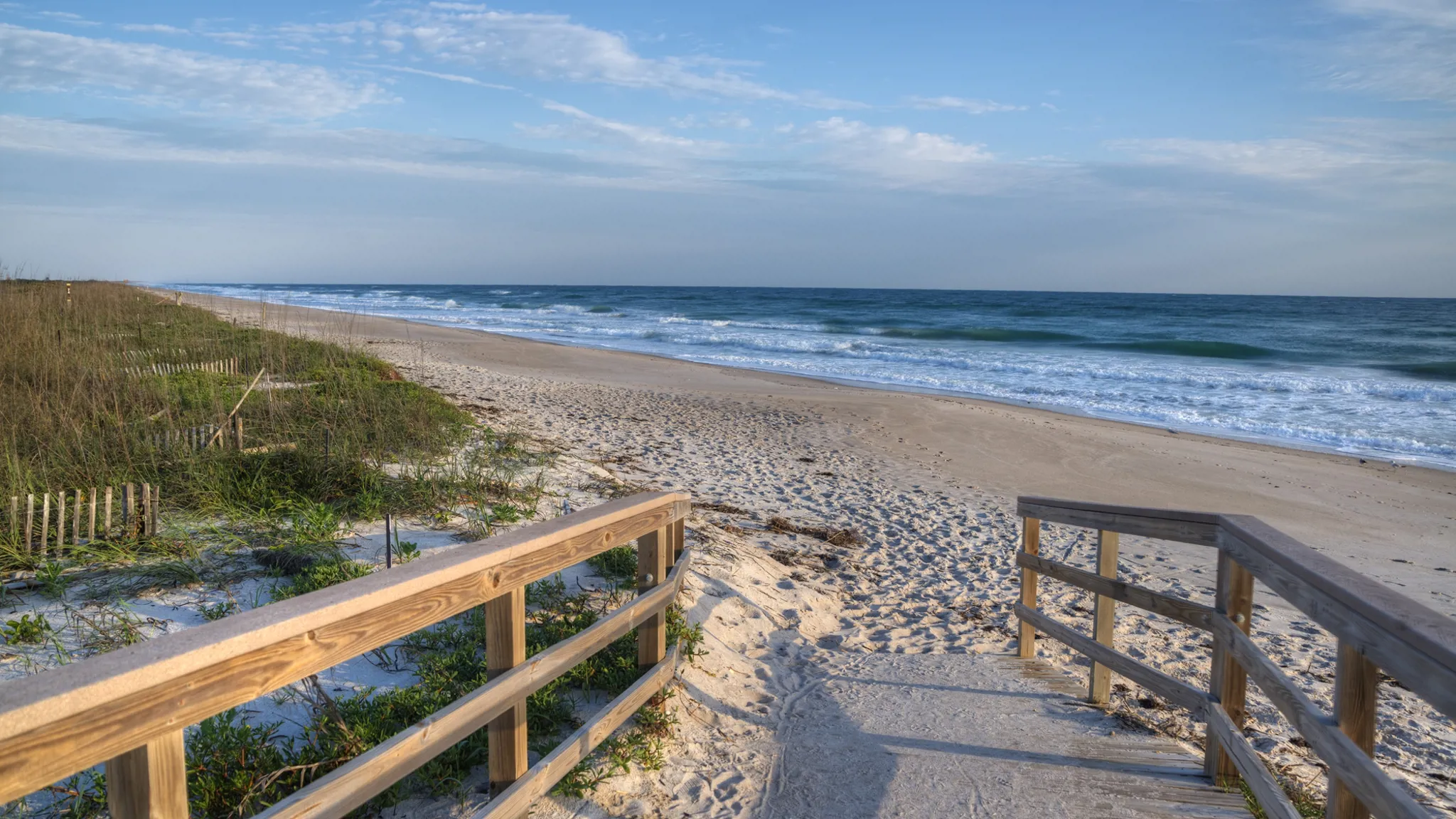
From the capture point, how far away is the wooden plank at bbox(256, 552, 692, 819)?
188 centimetres

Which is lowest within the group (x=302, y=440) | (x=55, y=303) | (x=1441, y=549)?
(x=1441, y=549)

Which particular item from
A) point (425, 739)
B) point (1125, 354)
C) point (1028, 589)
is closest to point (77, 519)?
point (425, 739)

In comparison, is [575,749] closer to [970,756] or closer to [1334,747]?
[970,756]

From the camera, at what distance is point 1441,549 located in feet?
27.7

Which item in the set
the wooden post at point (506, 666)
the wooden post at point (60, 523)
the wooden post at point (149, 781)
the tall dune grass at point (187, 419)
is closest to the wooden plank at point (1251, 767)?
the wooden post at point (506, 666)

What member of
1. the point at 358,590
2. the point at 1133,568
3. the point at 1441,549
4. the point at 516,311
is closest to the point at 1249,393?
the point at 1441,549

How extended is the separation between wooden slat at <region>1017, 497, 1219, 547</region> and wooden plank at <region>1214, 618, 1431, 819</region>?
50 centimetres

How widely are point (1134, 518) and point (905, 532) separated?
168 inches

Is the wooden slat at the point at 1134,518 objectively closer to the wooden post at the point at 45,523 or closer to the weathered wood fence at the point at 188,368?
the wooden post at the point at 45,523

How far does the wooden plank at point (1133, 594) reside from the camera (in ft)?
11.3

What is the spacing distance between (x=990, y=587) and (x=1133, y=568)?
1.67m

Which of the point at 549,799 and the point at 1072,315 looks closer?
the point at 549,799

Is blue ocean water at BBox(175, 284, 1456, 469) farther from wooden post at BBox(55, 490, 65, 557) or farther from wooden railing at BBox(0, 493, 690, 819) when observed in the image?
wooden railing at BBox(0, 493, 690, 819)

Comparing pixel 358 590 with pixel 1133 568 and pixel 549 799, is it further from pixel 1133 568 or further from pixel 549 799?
pixel 1133 568
